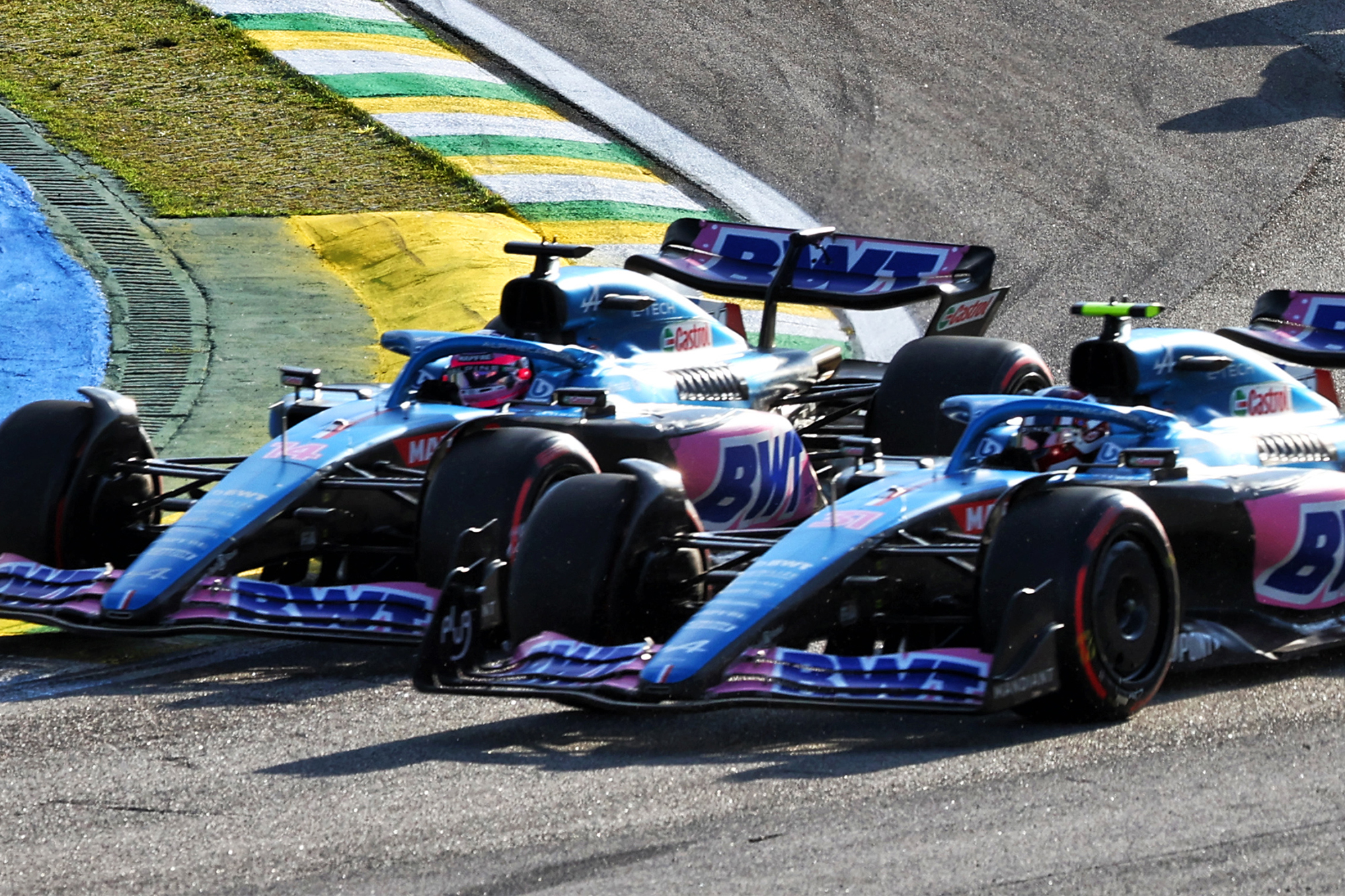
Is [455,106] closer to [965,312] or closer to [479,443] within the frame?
[965,312]

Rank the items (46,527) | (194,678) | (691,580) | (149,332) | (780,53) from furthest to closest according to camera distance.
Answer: (780,53), (149,332), (46,527), (194,678), (691,580)

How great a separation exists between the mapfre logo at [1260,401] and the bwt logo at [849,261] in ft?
8.61

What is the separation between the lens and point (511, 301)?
33.2ft

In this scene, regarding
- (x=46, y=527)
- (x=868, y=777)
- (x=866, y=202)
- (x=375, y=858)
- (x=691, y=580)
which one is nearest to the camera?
(x=375, y=858)

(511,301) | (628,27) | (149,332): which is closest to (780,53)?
(628,27)

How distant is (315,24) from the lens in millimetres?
19047

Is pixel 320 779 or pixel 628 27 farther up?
pixel 628 27

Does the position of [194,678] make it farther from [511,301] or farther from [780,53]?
[780,53]

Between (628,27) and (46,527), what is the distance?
1268 centimetres

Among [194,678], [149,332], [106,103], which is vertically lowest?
[194,678]

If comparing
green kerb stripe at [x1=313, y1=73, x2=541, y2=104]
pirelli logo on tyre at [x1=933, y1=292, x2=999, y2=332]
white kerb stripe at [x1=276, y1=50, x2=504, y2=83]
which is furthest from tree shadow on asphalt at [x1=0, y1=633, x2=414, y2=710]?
white kerb stripe at [x1=276, y1=50, x2=504, y2=83]

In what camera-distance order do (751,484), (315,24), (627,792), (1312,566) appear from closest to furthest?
(627,792) < (1312,566) < (751,484) < (315,24)

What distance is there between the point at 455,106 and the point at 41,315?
217 inches

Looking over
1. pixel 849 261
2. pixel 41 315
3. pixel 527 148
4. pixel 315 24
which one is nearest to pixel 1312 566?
pixel 849 261
